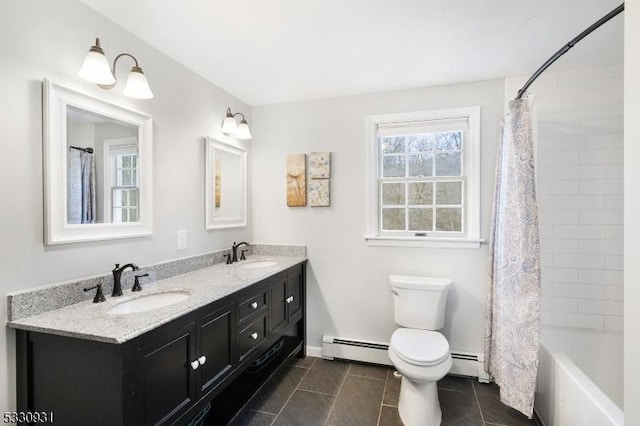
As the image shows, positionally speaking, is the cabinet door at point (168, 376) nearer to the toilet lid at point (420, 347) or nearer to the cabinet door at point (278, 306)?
the cabinet door at point (278, 306)

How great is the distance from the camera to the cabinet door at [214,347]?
1462mm

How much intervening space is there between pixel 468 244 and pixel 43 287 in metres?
2.55

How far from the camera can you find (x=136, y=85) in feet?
5.14

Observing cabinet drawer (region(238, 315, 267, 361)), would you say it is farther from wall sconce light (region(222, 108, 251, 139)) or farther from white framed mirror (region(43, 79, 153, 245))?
wall sconce light (region(222, 108, 251, 139))

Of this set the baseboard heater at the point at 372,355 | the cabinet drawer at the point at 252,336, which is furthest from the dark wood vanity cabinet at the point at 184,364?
the baseboard heater at the point at 372,355

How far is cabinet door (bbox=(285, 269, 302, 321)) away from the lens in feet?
7.99

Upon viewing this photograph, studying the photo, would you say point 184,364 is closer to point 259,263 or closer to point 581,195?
point 259,263

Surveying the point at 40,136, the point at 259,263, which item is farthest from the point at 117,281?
the point at 259,263

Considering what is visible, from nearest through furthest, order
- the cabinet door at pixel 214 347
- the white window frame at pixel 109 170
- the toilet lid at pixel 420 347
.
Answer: the cabinet door at pixel 214 347 → the white window frame at pixel 109 170 → the toilet lid at pixel 420 347

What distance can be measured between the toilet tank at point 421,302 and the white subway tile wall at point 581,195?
0.77 meters

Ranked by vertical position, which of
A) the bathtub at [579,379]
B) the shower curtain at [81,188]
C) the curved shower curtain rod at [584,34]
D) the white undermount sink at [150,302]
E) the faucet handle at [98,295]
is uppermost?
the curved shower curtain rod at [584,34]

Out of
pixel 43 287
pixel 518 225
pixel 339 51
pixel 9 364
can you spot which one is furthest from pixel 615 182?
pixel 9 364

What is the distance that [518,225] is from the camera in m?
1.72

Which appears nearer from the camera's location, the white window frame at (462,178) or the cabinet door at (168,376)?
the cabinet door at (168,376)
